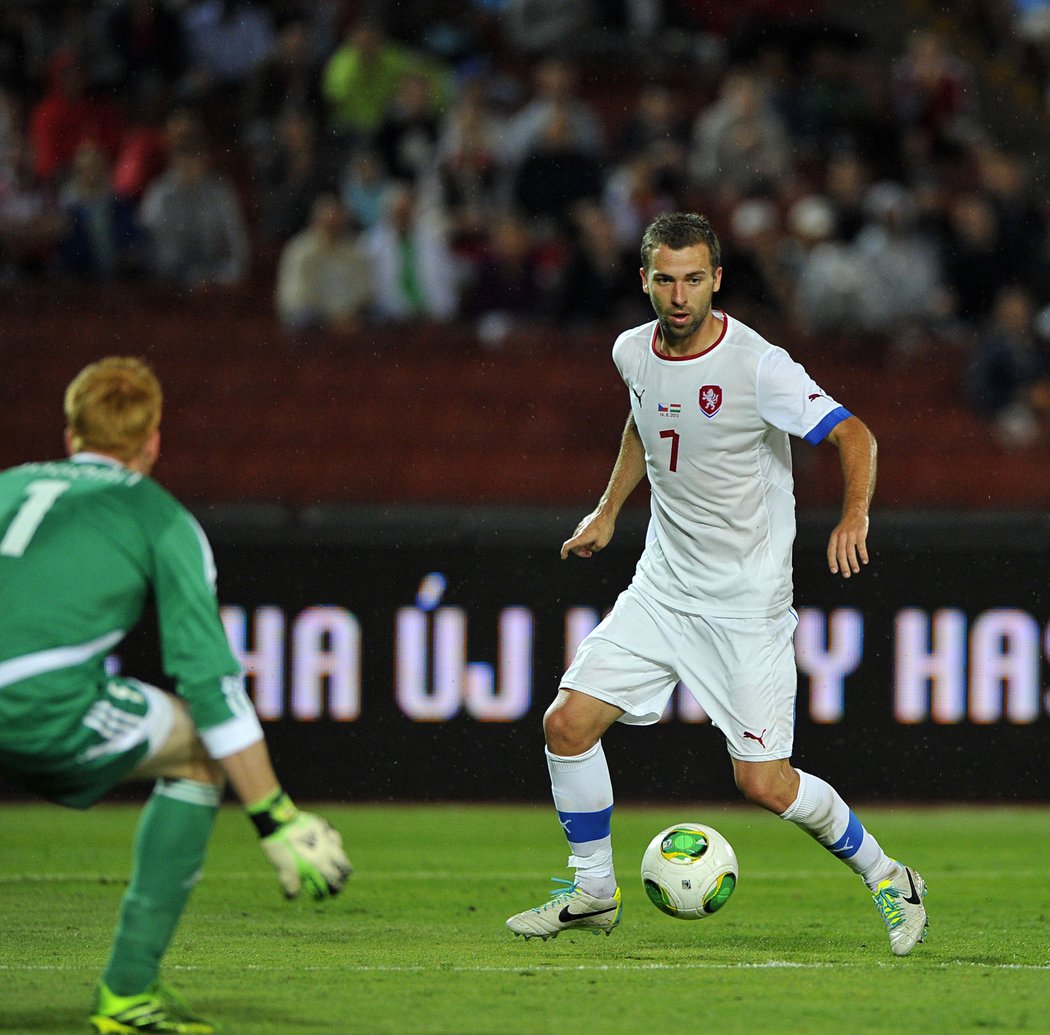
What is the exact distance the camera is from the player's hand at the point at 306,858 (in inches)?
165

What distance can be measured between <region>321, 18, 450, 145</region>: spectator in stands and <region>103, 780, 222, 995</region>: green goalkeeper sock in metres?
10.1

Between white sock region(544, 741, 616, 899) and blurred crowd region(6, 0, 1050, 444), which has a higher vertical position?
blurred crowd region(6, 0, 1050, 444)

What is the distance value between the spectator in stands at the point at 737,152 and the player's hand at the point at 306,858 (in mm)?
10186

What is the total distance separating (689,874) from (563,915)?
416 mm

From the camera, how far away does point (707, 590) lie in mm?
6062

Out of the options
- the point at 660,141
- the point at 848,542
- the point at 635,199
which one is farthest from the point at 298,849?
the point at 660,141

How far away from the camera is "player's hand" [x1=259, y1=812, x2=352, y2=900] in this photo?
165 inches

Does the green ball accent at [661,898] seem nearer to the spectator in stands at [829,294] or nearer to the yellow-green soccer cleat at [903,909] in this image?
the yellow-green soccer cleat at [903,909]

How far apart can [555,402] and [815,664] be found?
3091 millimetres

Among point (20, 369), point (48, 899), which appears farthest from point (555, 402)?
point (48, 899)

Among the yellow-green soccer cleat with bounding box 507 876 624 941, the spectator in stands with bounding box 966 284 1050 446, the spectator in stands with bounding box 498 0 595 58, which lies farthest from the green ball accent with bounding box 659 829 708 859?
the spectator in stands with bounding box 498 0 595 58

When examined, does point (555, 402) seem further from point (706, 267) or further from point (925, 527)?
point (706, 267)

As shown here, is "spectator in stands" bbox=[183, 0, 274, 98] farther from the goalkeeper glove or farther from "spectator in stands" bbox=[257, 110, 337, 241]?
the goalkeeper glove

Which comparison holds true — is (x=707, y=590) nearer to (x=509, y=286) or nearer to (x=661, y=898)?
(x=661, y=898)
